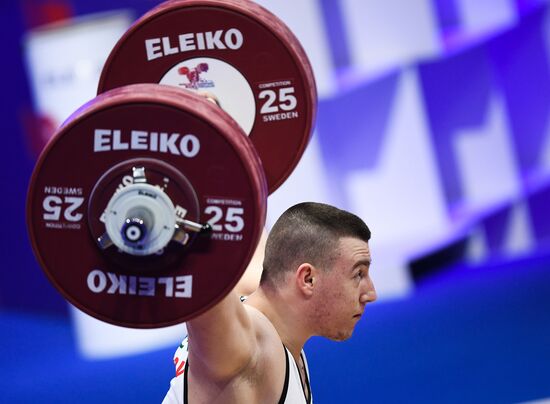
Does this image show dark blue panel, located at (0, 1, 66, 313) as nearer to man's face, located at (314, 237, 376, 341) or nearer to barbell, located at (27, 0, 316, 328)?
man's face, located at (314, 237, 376, 341)

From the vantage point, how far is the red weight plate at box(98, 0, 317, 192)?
2.74 metres

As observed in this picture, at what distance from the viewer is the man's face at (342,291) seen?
108 inches

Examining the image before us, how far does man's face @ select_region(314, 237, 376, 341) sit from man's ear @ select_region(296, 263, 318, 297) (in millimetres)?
20

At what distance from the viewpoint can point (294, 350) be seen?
2764mm

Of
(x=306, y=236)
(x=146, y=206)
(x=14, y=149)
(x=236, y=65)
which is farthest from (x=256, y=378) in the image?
(x=14, y=149)

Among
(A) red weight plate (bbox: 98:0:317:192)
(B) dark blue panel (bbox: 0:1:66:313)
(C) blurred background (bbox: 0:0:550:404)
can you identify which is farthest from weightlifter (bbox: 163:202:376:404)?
(B) dark blue panel (bbox: 0:1:66:313)

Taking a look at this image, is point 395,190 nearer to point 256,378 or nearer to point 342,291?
point 342,291

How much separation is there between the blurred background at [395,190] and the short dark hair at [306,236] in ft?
9.02

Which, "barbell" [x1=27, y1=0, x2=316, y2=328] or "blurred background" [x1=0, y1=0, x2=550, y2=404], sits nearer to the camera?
"barbell" [x1=27, y1=0, x2=316, y2=328]

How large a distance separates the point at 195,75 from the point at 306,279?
2.02ft

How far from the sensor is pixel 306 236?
108 inches

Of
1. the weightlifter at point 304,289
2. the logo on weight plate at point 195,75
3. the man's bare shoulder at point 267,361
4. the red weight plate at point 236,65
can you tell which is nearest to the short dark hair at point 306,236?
the weightlifter at point 304,289

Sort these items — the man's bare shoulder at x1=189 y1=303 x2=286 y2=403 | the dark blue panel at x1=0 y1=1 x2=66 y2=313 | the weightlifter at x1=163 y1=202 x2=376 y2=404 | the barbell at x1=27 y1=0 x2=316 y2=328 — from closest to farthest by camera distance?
the barbell at x1=27 y1=0 x2=316 y2=328 < the man's bare shoulder at x1=189 y1=303 x2=286 y2=403 < the weightlifter at x1=163 y1=202 x2=376 y2=404 < the dark blue panel at x1=0 y1=1 x2=66 y2=313

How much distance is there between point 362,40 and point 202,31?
517 cm
